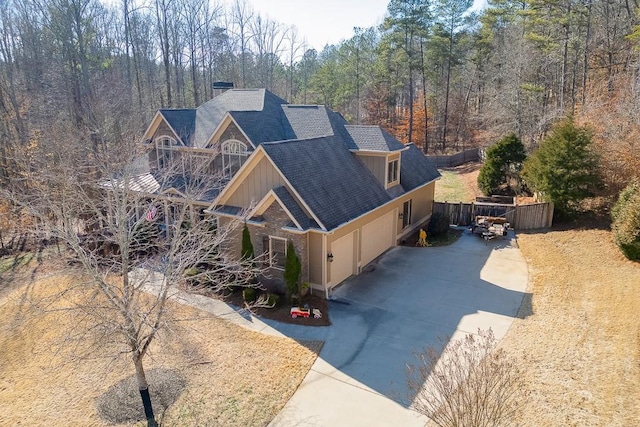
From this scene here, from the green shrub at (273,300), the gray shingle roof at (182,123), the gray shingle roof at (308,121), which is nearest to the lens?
the green shrub at (273,300)

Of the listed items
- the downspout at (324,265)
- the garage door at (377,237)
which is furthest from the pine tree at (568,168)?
the downspout at (324,265)

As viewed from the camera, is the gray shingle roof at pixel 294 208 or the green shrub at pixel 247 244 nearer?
the gray shingle roof at pixel 294 208

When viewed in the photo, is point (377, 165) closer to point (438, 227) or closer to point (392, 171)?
point (392, 171)

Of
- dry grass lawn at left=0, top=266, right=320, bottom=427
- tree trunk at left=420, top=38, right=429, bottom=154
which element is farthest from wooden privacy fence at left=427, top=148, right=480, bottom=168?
dry grass lawn at left=0, top=266, right=320, bottom=427

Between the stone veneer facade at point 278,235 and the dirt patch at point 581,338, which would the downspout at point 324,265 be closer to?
the stone veneer facade at point 278,235

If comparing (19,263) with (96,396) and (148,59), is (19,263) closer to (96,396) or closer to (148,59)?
(96,396)

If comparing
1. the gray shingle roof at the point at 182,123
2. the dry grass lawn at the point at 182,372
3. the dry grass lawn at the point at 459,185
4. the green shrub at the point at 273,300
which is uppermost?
the gray shingle roof at the point at 182,123

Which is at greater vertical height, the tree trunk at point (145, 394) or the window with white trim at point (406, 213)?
the window with white trim at point (406, 213)

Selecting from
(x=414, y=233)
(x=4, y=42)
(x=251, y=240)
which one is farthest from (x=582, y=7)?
(x=4, y=42)
